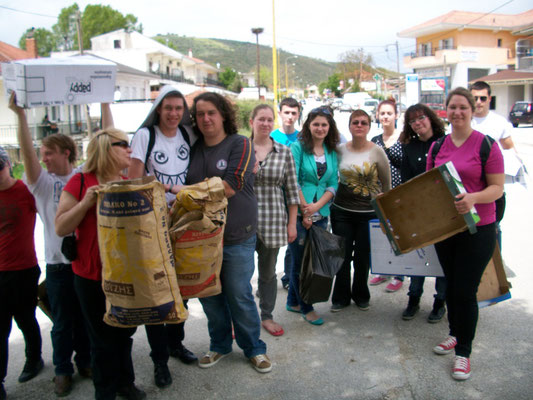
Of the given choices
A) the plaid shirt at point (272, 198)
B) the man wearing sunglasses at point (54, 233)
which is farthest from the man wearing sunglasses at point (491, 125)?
the man wearing sunglasses at point (54, 233)

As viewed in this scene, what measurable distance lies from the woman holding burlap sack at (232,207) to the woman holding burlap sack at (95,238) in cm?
57

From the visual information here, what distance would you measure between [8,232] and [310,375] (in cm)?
232

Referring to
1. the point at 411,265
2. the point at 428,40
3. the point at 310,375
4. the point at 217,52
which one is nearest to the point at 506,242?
the point at 411,265

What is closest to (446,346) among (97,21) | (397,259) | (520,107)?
(397,259)

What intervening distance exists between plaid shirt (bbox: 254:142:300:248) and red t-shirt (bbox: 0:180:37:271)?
1669mm

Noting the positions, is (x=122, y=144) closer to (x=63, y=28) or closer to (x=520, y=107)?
(x=520, y=107)

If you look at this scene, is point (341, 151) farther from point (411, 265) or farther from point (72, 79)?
point (72, 79)

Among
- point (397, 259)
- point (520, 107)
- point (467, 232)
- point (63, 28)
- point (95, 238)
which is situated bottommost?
point (397, 259)

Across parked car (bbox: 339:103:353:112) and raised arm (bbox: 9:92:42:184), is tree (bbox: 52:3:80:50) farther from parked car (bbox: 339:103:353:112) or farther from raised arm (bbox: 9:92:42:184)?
raised arm (bbox: 9:92:42:184)

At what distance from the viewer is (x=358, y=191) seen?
4.34m

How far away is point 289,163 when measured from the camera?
3.93 meters

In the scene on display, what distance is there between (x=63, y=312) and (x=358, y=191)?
2644mm

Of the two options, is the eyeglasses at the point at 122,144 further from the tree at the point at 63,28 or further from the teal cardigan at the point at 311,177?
the tree at the point at 63,28

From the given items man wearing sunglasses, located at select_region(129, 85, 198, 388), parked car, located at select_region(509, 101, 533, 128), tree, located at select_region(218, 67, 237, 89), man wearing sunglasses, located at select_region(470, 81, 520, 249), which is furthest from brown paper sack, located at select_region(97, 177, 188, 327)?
tree, located at select_region(218, 67, 237, 89)
